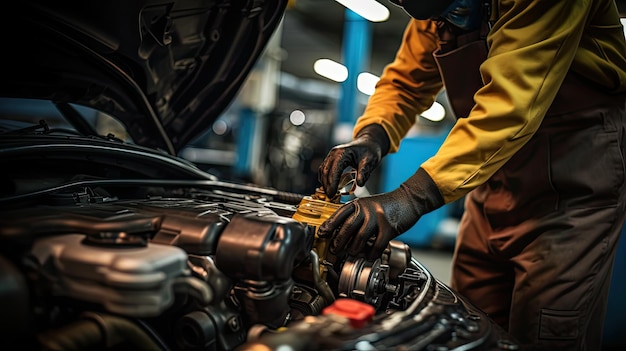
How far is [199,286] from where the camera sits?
34.7 inches

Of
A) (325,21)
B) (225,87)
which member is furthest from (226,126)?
(225,87)

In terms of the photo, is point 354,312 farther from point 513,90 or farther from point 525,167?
point 525,167

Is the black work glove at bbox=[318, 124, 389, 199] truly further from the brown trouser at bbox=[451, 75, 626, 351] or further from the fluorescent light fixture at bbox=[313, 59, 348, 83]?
the fluorescent light fixture at bbox=[313, 59, 348, 83]

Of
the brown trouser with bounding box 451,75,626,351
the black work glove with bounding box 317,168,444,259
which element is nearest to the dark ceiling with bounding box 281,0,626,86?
the brown trouser with bounding box 451,75,626,351

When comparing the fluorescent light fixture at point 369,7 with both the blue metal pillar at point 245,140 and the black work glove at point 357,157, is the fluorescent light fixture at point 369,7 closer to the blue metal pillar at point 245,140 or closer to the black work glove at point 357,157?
the black work glove at point 357,157

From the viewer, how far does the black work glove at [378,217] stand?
122 cm

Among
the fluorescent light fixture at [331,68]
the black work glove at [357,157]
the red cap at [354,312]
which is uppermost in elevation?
the fluorescent light fixture at [331,68]

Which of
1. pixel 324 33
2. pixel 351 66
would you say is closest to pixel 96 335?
pixel 351 66

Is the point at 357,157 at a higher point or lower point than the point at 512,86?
lower

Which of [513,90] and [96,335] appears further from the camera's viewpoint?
[513,90]

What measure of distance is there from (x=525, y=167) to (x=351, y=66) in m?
4.06

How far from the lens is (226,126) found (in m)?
10.2

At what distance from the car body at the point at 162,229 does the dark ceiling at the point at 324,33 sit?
7.47 ft

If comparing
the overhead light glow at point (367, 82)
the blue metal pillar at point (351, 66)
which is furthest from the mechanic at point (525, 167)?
the overhead light glow at point (367, 82)
